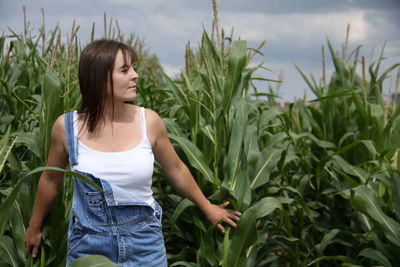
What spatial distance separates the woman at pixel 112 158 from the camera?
199 cm

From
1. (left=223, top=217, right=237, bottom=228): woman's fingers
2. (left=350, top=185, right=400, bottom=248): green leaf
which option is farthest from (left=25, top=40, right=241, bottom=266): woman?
(left=350, top=185, right=400, bottom=248): green leaf

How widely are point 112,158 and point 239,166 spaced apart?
81 centimetres

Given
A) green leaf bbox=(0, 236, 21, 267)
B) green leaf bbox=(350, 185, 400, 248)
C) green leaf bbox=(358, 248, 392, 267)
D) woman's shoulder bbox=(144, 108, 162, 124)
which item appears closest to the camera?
woman's shoulder bbox=(144, 108, 162, 124)

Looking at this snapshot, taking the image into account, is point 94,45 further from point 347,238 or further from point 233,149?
point 347,238

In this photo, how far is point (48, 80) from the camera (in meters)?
2.39

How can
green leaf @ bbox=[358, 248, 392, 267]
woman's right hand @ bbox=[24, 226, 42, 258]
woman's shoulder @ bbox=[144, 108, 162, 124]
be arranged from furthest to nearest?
green leaf @ bbox=[358, 248, 392, 267]
woman's right hand @ bbox=[24, 226, 42, 258]
woman's shoulder @ bbox=[144, 108, 162, 124]

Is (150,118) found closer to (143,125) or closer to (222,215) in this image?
(143,125)

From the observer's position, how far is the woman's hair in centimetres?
204

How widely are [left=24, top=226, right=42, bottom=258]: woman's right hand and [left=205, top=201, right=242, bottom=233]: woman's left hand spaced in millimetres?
726

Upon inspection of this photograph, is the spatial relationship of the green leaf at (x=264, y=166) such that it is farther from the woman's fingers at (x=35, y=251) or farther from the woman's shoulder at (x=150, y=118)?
the woman's fingers at (x=35, y=251)

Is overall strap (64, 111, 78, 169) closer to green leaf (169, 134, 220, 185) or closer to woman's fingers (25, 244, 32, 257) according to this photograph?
woman's fingers (25, 244, 32, 257)

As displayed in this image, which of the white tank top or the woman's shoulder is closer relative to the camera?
the white tank top

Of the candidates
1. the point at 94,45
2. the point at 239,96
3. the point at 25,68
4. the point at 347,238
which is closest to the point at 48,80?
the point at 94,45

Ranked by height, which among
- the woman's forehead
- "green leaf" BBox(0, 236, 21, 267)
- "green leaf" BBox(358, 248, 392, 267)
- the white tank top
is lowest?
"green leaf" BBox(358, 248, 392, 267)
